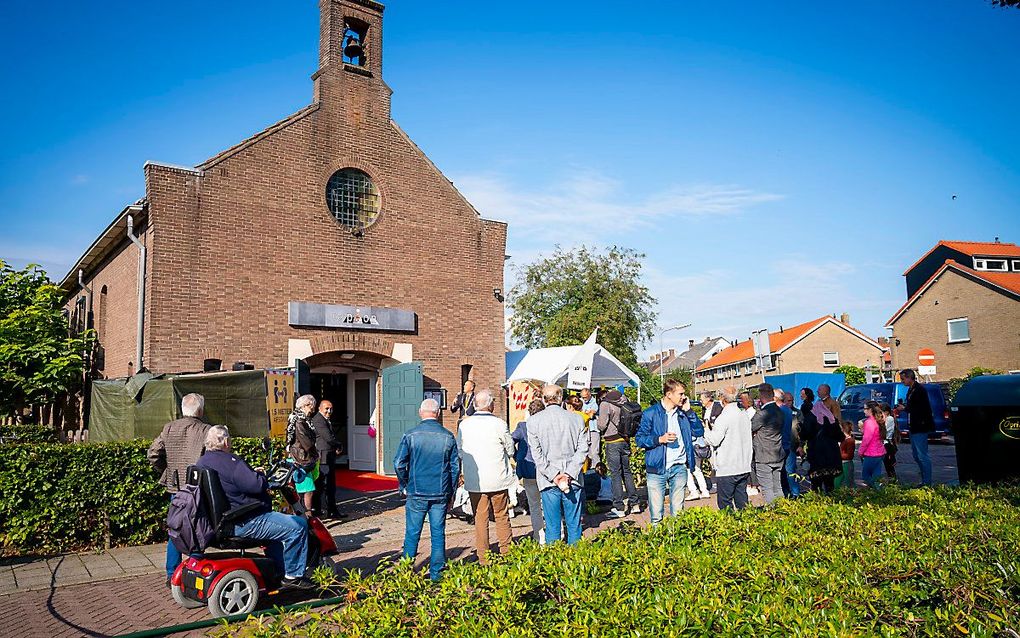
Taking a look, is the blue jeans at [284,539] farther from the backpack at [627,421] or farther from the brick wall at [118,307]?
the brick wall at [118,307]

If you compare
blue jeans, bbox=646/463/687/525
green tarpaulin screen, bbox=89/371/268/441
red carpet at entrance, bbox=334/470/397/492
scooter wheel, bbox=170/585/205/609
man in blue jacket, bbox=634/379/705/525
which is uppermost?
green tarpaulin screen, bbox=89/371/268/441

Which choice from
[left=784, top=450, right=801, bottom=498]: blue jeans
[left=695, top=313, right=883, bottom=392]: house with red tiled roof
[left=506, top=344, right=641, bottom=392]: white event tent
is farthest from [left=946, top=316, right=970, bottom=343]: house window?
[left=784, top=450, right=801, bottom=498]: blue jeans

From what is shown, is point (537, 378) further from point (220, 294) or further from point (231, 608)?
point (231, 608)

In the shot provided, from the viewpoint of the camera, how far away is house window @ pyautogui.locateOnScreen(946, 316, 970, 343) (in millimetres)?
41062

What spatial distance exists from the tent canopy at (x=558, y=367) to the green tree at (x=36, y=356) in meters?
11.1

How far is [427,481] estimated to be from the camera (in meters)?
7.26

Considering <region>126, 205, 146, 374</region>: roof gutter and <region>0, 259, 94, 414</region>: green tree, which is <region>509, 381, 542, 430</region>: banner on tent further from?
<region>0, 259, 94, 414</region>: green tree

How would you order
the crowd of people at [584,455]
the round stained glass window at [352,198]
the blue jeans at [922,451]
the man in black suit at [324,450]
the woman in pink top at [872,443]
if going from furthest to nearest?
the round stained glass window at [352,198]
the woman in pink top at [872,443]
the blue jeans at [922,451]
the man in black suit at [324,450]
the crowd of people at [584,455]

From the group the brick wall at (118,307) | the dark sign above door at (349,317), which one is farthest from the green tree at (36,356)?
the dark sign above door at (349,317)

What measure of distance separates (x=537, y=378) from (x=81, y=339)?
38.1 ft

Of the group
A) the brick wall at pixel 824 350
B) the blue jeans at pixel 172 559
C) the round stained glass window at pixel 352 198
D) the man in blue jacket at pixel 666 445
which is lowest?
the blue jeans at pixel 172 559

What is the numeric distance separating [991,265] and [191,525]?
54.1 metres

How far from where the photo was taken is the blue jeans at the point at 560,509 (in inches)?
301

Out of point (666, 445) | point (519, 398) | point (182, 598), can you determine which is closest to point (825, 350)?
point (519, 398)
